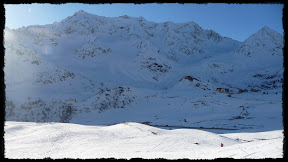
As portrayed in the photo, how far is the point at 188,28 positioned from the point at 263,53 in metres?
73.5

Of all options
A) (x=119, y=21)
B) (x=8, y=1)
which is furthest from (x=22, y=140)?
(x=119, y=21)

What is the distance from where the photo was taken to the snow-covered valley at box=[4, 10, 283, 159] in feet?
42.3

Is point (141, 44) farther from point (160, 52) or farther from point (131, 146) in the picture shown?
point (131, 146)

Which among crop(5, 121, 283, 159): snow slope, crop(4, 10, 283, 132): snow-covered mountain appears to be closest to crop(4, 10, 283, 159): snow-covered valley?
crop(5, 121, 283, 159): snow slope

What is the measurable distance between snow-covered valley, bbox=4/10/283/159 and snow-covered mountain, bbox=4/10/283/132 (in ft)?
1.32

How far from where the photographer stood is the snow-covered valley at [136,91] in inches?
508

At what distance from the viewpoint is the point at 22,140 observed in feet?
42.7

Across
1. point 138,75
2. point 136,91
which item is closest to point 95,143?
point 136,91

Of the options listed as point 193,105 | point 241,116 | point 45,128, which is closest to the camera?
point 45,128

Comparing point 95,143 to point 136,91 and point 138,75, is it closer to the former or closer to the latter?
point 136,91

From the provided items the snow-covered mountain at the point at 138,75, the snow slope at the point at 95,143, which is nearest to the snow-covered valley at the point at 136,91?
the snow slope at the point at 95,143

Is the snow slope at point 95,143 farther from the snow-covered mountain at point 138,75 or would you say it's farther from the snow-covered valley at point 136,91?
the snow-covered mountain at point 138,75

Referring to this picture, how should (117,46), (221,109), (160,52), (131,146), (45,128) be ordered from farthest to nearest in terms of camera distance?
(160,52) < (117,46) < (221,109) < (45,128) < (131,146)

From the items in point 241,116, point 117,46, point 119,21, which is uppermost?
point 119,21
